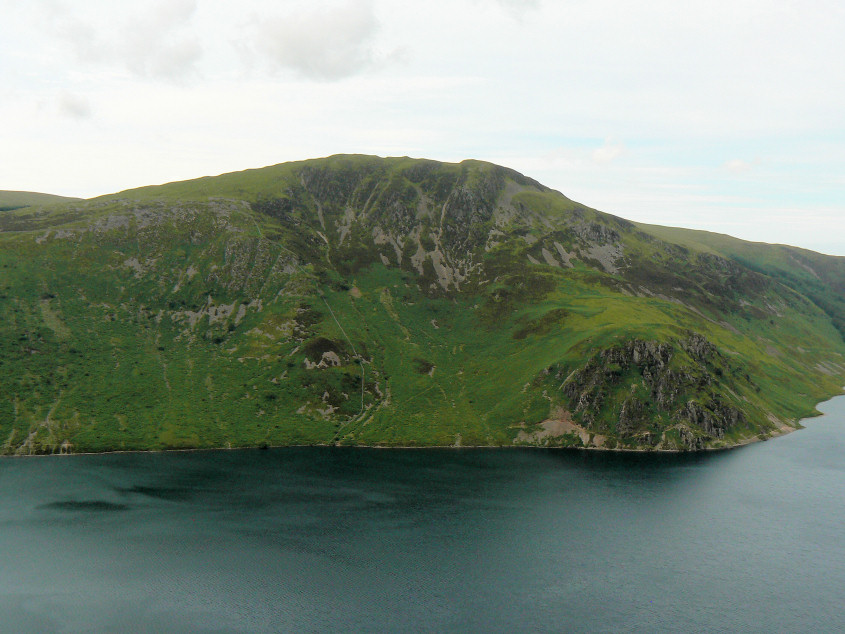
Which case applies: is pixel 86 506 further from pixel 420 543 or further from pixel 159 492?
pixel 420 543

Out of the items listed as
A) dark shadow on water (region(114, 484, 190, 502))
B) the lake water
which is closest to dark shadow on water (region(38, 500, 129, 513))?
the lake water

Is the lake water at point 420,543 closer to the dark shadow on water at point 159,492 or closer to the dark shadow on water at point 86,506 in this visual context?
the dark shadow on water at point 86,506

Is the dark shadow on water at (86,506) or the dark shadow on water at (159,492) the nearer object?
the dark shadow on water at (86,506)

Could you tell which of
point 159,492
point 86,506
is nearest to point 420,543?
point 159,492

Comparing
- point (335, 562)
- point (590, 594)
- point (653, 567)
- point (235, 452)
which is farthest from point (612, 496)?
point (235, 452)

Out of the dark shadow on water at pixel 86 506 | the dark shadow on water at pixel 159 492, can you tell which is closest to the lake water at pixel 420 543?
the dark shadow on water at pixel 86 506

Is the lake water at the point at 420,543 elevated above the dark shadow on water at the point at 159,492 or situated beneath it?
elevated above

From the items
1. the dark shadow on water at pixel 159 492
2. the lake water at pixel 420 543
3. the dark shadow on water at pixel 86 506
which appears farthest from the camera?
the dark shadow on water at pixel 159 492

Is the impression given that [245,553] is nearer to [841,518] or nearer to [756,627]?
[756,627]
